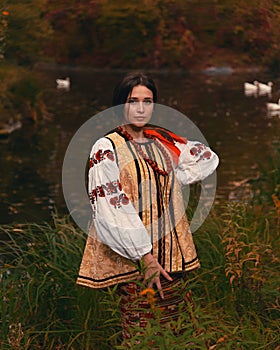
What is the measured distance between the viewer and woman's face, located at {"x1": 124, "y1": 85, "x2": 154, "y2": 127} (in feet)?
14.2

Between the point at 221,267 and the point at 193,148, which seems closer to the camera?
the point at 193,148

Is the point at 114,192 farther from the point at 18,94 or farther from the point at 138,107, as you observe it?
the point at 18,94

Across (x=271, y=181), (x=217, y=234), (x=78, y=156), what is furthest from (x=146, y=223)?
(x=78, y=156)

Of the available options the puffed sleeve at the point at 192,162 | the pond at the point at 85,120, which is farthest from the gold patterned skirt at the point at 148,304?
the pond at the point at 85,120

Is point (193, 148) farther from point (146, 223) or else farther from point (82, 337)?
point (82, 337)

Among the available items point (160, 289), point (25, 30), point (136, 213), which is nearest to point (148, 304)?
point (160, 289)

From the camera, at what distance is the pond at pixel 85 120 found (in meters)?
13.0

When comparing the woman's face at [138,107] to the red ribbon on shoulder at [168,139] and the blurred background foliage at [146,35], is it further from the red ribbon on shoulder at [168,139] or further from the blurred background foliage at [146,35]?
the blurred background foliage at [146,35]

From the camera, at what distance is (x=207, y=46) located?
47.2 m

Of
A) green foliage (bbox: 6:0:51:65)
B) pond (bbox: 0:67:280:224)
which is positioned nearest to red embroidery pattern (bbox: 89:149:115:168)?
pond (bbox: 0:67:280:224)

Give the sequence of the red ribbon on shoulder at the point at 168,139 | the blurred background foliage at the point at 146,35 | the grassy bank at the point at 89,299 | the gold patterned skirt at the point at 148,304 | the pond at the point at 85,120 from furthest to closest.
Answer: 1. the blurred background foliage at the point at 146,35
2. the pond at the point at 85,120
3. the grassy bank at the point at 89,299
4. the red ribbon on shoulder at the point at 168,139
5. the gold patterned skirt at the point at 148,304

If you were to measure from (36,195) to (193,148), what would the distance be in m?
8.80

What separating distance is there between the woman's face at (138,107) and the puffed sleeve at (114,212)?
0.21 m

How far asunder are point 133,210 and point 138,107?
1.63 feet
